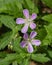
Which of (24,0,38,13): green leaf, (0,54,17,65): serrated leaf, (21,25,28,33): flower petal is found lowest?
(0,54,17,65): serrated leaf

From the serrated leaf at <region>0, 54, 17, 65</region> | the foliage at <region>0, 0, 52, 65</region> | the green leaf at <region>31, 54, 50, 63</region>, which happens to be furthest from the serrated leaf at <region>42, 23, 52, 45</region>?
the serrated leaf at <region>0, 54, 17, 65</region>

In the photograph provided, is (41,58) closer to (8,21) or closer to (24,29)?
(24,29)

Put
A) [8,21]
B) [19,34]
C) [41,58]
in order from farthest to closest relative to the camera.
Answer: [19,34] < [8,21] < [41,58]

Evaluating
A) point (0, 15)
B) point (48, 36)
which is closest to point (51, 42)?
point (48, 36)

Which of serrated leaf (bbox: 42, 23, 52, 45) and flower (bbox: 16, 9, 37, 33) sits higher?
flower (bbox: 16, 9, 37, 33)

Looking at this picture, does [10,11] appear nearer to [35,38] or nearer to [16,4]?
[16,4]

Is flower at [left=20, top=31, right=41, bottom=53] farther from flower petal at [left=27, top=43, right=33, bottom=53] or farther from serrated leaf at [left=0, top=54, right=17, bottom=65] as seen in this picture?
serrated leaf at [left=0, top=54, right=17, bottom=65]

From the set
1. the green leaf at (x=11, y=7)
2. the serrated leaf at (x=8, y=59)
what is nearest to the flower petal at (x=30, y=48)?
the serrated leaf at (x=8, y=59)

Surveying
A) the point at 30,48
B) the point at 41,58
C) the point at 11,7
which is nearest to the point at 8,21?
the point at 11,7
